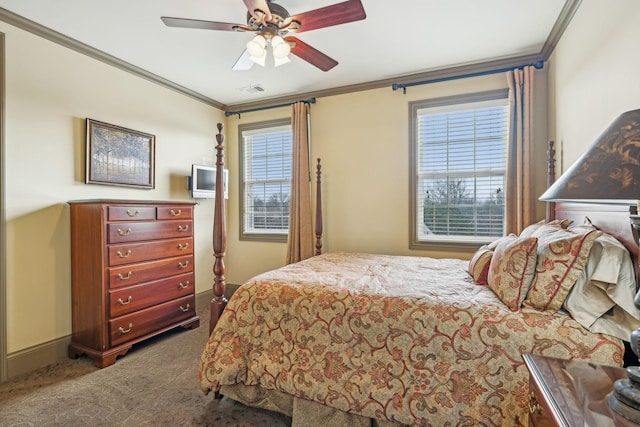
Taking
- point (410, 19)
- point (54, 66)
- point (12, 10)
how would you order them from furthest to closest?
A: 1. point (54, 66)
2. point (410, 19)
3. point (12, 10)

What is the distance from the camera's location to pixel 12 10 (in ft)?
7.41

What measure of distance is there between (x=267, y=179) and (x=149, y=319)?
2215 mm

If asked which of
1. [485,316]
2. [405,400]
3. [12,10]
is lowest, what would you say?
[405,400]

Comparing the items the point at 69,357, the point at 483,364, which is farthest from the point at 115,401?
the point at 483,364

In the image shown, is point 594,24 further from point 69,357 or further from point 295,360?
point 69,357

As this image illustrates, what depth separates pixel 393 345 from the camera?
60.7 inches

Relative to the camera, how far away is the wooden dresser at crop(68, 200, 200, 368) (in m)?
2.47

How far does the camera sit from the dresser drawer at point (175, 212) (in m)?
2.93

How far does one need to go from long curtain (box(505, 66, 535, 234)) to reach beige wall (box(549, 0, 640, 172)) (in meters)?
0.19

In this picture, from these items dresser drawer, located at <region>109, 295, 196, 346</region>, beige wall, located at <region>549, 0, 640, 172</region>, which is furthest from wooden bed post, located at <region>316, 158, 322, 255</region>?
beige wall, located at <region>549, 0, 640, 172</region>

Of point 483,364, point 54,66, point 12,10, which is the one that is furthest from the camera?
point 54,66

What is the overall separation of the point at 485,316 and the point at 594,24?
6.48 ft

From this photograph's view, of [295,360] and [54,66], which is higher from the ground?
[54,66]

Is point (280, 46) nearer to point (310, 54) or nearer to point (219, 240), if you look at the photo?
point (310, 54)
